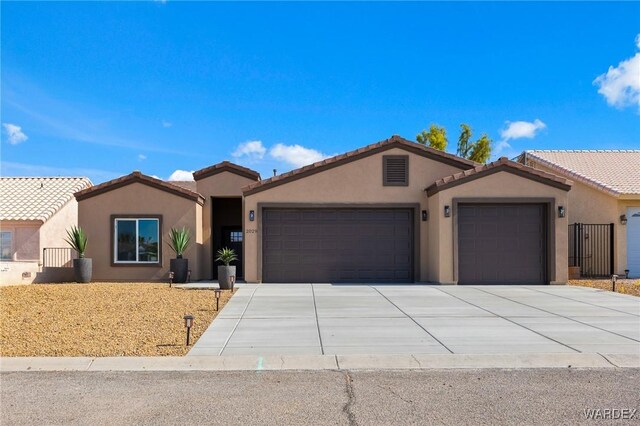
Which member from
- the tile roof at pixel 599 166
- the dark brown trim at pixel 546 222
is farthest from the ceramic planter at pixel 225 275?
the tile roof at pixel 599 166

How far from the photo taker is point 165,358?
6.68m

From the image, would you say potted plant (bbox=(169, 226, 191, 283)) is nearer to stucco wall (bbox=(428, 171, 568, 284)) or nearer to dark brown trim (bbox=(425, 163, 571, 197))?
stucco wall (bbox=(428, 171, 568, 284))

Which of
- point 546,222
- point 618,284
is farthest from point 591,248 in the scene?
point 546,222

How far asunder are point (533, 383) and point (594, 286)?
1129 cm

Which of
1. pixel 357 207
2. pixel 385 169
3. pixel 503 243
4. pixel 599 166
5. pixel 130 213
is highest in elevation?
pixel 599 166

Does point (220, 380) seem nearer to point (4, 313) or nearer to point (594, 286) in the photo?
point (4, 313)

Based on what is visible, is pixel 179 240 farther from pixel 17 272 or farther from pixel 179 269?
pixel 17 272

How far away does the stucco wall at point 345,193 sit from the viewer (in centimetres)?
1609

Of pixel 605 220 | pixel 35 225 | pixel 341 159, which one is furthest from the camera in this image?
pixel 35 225

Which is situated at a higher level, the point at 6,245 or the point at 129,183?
the point at 129,183

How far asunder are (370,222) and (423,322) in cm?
742

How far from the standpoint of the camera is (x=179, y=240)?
1642 cm

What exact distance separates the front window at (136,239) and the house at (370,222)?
0.04 m

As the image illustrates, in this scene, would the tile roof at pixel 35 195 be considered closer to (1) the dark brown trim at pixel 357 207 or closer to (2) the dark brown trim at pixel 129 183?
(2) the dark brown trim at pixel 129 183
